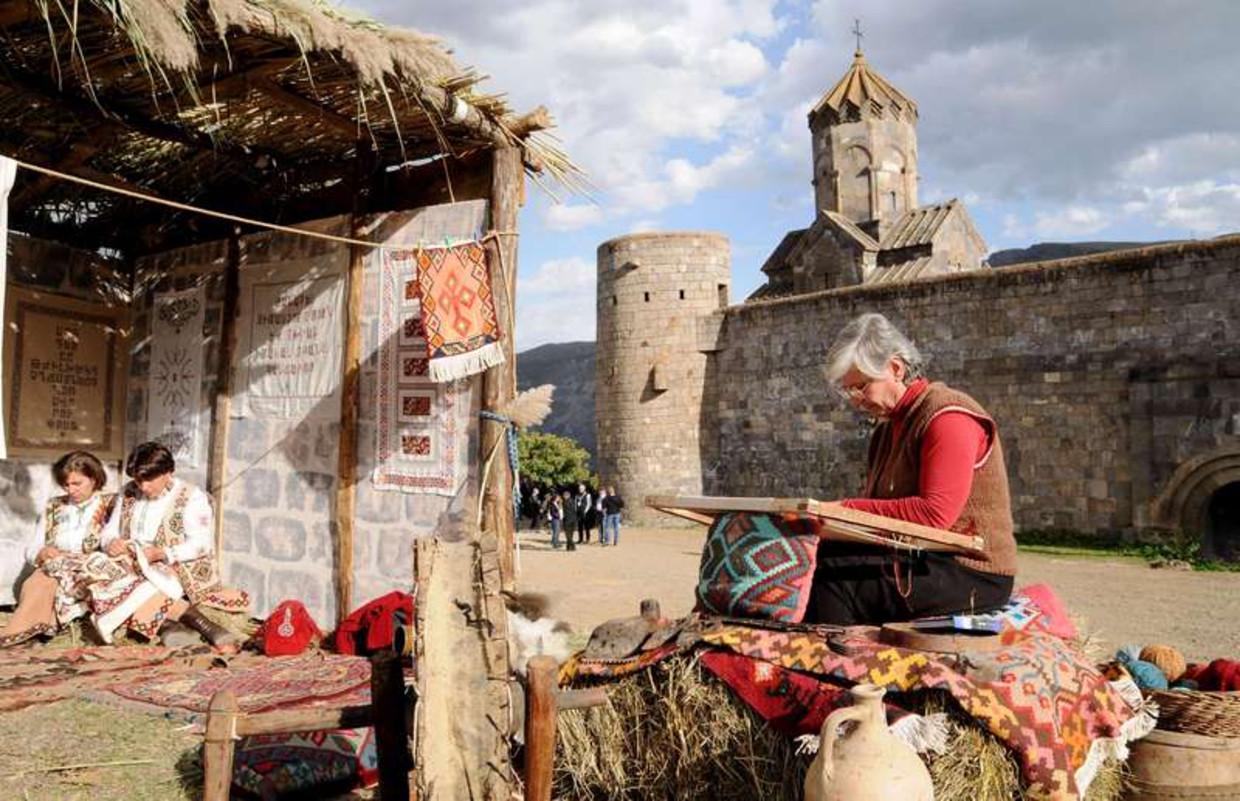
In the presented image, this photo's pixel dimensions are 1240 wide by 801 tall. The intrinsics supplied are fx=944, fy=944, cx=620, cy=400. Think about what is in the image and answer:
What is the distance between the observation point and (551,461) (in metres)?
25.9

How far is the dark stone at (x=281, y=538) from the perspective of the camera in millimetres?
5871

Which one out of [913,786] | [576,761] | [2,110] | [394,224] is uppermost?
[2,110]

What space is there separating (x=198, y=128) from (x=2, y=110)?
3.24 ft

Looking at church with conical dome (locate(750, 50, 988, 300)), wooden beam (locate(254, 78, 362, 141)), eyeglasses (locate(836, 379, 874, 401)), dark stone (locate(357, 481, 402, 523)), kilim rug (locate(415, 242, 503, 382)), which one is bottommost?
dark stone (locate(357, 481, 402, 523))

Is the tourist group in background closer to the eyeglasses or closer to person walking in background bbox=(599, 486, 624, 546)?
person walking in background bbox=(599, 486, 624, 546)

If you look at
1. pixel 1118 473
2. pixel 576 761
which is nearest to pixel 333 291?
pixel 576 761

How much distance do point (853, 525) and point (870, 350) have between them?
0.63 m

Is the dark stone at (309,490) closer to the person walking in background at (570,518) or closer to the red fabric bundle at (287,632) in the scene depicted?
the red fabric bundle at (287,632)

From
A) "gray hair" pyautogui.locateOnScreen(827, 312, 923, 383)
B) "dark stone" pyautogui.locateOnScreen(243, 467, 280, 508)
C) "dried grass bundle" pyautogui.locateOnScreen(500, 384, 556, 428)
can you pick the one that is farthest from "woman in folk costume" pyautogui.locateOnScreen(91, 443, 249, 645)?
"gray hair" pyautogui.locateOnScreen(827, 312, 923, 383)

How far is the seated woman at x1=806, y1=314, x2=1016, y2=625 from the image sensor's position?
2771 mm

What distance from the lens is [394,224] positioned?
5.61 m

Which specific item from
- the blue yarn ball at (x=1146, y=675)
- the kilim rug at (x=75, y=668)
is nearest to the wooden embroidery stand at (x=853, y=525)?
the blue yarn ball at (x=1146, y=675)

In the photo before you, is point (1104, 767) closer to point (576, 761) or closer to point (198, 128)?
point (576, 761)

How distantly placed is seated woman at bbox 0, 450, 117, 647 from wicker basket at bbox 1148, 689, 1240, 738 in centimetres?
542
